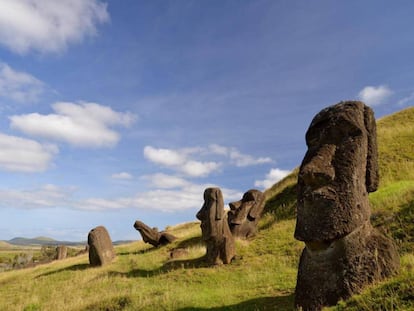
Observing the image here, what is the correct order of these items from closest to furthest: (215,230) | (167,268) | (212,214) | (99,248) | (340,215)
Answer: (340,215)
(167,268)
(215,230)
(212,214)
(99,248)

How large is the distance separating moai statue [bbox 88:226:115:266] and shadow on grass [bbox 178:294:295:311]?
13724mm

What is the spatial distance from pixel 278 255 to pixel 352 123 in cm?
920

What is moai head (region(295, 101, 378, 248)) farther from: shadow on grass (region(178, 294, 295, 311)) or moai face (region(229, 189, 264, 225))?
moai face (region(229, 189, 264, 225))

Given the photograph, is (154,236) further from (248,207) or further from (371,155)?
(371,155)

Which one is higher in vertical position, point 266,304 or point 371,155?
point 371,155

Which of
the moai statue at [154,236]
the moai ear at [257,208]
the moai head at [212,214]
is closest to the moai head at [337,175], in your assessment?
the moai head at [212,214]

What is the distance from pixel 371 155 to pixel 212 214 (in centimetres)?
1057

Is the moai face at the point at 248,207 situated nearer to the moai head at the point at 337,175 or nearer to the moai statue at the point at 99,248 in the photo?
the moai statue at the point at 99,248

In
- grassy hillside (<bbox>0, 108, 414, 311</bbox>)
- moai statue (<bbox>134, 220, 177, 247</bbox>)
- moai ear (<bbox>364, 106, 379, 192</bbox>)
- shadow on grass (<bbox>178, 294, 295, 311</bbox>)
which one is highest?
moai ear (<bbox>364, 106, 379, 192</bbox>)

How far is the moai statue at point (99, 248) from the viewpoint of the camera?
Answer: 22.1m

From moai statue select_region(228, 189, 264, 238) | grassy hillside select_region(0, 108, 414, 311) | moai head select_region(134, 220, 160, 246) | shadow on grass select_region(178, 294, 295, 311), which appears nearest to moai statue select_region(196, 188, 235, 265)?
grassy hillside select_region(0, 108, 414, 311)

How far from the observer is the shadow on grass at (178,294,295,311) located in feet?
29.4

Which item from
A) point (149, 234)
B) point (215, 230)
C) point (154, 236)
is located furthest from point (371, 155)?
point (149, 234)

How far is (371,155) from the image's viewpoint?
8.85m
